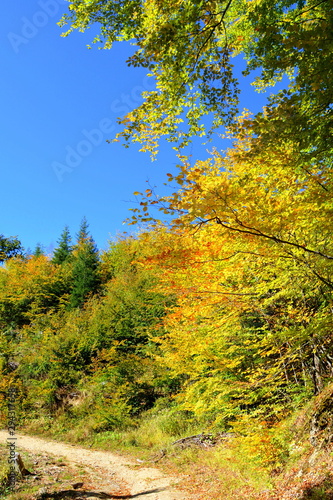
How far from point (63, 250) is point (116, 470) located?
28.1 m

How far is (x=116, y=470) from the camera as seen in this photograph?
28.7 feet

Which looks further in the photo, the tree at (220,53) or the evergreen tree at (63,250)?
the evergreen tree at (63,250)

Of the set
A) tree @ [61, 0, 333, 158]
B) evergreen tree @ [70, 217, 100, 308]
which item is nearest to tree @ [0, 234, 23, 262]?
evergreen tree @ [70, 217, 100, 308]

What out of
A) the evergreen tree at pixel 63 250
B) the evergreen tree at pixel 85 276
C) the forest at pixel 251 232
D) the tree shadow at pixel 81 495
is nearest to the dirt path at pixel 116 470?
the tree shadow at pixel 81 495

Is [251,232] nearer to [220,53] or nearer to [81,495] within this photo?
[220,53]

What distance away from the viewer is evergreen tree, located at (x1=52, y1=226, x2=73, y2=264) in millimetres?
31922

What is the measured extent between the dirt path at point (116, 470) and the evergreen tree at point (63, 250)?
21336mm

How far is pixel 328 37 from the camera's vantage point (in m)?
2.67

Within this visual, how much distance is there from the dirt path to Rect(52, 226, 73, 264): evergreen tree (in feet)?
70.0

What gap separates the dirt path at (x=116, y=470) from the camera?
685 cm

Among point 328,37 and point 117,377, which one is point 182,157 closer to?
point 328,37

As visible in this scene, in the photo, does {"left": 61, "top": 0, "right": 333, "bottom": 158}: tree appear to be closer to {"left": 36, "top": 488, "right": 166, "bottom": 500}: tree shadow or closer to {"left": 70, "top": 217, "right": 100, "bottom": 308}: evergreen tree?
{"left": 36, "top": 488, "right": 166, "bottom": 500}: tree shadow

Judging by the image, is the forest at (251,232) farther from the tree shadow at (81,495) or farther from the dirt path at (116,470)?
the tree shadow at (81,495)

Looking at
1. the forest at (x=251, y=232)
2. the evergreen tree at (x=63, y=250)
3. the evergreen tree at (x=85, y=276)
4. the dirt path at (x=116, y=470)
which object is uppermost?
the evergreen tree at (x=63, y=250)
